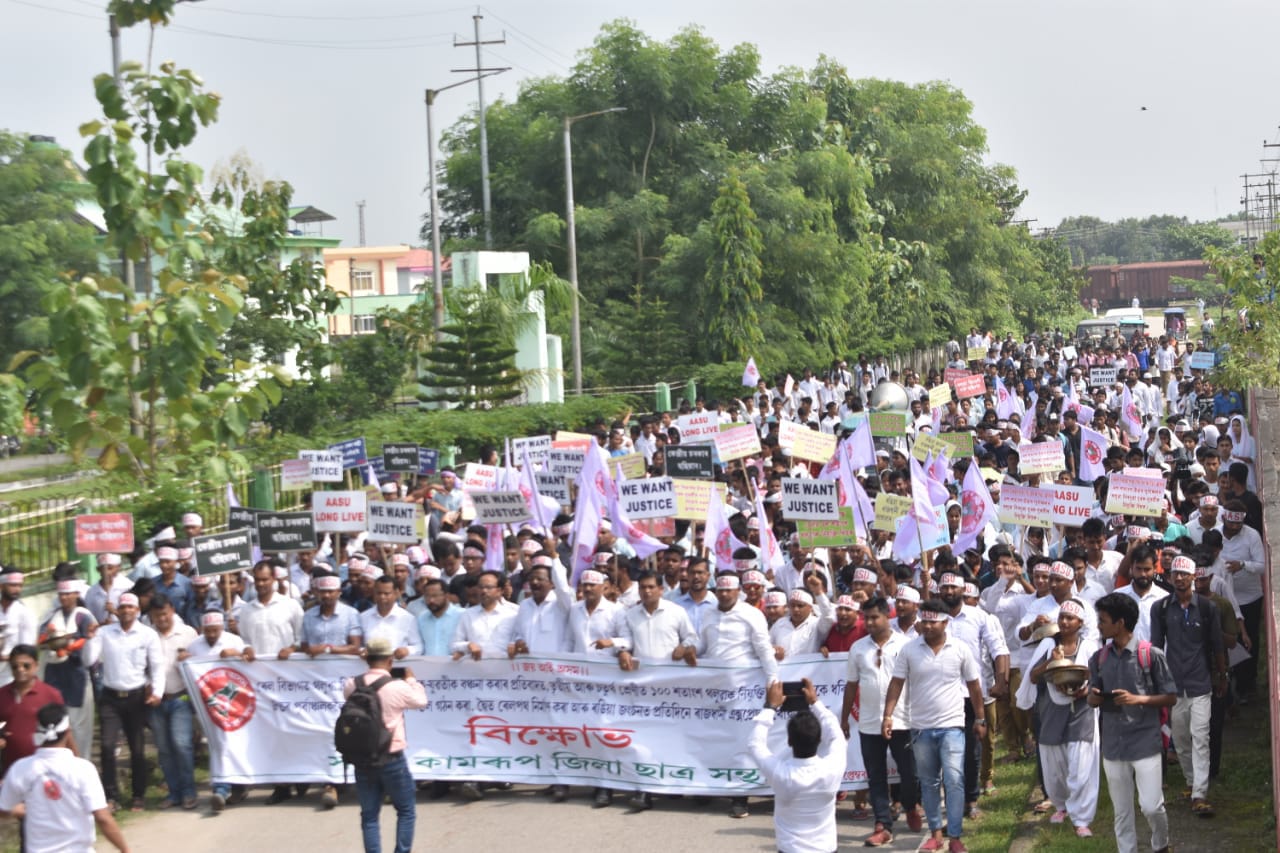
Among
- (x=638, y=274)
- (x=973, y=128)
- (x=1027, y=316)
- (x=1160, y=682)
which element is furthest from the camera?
(x=1027, y=316)

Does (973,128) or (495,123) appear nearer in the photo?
(495,123)

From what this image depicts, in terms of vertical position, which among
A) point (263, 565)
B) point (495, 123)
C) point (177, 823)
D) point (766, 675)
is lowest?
point (177, 823)

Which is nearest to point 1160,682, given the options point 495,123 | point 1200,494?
point 1200,494

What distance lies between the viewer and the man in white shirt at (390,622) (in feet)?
36.8

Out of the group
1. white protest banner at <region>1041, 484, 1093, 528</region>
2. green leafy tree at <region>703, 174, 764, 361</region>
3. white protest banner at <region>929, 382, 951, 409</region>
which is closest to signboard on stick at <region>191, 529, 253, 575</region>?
white protest banner at <region>1041, 484, 1093, 528</region>

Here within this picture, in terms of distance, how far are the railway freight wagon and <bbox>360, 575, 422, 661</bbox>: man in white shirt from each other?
11540 centimetres

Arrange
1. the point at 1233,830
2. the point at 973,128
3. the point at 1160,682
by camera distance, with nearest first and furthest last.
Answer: the point at 1160,682
the point at 1233,830
the point at 973,128

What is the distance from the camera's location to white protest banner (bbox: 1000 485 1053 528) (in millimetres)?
12516

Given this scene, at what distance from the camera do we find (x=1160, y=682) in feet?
28.3

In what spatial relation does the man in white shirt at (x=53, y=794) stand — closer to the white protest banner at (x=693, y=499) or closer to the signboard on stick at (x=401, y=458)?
the white protest banner at (x=693, y=499)

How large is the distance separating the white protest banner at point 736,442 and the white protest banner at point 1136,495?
424 cm

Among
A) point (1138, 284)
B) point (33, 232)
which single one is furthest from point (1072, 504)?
point (1138, 284)

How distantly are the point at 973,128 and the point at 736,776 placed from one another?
178ft

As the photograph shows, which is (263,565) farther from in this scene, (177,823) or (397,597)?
(177,823)
